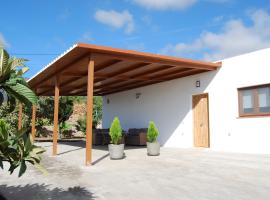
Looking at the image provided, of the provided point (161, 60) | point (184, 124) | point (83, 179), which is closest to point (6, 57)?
point (83, 179)

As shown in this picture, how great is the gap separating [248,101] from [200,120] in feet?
7.52

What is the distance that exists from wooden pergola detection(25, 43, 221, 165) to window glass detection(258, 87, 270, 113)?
1.93 metres

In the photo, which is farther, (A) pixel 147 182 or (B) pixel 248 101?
(B) pixel 248 101

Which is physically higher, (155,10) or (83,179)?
(155,10)

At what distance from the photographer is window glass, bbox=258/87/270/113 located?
9867 mm

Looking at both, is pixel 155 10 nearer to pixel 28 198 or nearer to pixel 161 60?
pixel 161 60

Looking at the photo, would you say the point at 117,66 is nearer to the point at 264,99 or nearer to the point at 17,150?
the point at 264,99

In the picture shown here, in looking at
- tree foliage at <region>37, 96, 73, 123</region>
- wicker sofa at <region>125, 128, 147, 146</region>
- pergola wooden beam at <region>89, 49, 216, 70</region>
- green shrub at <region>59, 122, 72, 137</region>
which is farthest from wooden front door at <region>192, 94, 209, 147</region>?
green shrub at <region>59, 122, 72, 137</region>

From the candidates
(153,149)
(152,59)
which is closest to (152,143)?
(153,149)

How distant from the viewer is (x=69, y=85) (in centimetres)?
1568

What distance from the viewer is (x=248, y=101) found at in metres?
10.4

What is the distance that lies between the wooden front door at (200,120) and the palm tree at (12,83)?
9775 mm

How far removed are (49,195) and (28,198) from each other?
1.08ft

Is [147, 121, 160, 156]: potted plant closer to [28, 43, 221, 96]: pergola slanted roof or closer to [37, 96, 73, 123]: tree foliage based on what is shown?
[28, 43, 221, 96]: pergola slanted roof
